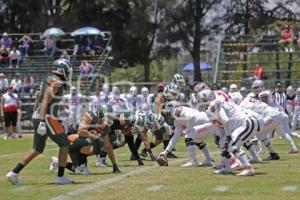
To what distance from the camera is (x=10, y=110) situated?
25.9m

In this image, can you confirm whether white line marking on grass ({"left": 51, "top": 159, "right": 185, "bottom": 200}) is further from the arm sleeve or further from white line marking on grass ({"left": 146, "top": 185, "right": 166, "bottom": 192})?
white line marking on grass ({"left": 146, "top": 185, "right": 166, "bottom": 192})

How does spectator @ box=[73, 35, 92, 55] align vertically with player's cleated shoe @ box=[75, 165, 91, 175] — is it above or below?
above

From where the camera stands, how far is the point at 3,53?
1278 inches

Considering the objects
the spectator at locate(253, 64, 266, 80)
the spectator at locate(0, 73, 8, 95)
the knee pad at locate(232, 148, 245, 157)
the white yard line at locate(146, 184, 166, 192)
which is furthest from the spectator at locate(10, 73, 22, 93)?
the white yard line at locate(146, 184, 166, 192)

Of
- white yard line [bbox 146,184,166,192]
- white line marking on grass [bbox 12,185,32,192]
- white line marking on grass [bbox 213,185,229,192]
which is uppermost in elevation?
white line marking on grass [bbox 12,185,32,192]

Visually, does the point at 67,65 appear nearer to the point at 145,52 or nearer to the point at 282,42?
the point at 282,42

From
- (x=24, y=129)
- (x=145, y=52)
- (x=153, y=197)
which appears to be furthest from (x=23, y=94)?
(x=153, y=197)

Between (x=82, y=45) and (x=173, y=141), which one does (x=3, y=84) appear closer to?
(x=82, y=45)

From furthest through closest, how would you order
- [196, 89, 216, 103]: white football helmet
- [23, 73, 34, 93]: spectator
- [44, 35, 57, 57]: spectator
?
[44, 35, 57, 57]: spectator < [23, 73, 34, 93]: spectator < [196, 89, 216, 103]: white football helmet

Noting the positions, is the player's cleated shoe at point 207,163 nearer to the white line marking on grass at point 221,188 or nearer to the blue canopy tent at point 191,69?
the white line marking on grass at point 221,188

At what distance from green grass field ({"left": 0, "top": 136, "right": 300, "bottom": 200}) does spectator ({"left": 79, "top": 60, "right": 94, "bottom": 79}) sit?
660 inches

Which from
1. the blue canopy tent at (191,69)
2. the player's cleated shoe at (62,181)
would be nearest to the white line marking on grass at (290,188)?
the player's cleated shoe at (62,181)

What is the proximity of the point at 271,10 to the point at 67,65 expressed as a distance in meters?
30.7

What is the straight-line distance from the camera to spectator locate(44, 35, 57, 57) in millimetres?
33650
